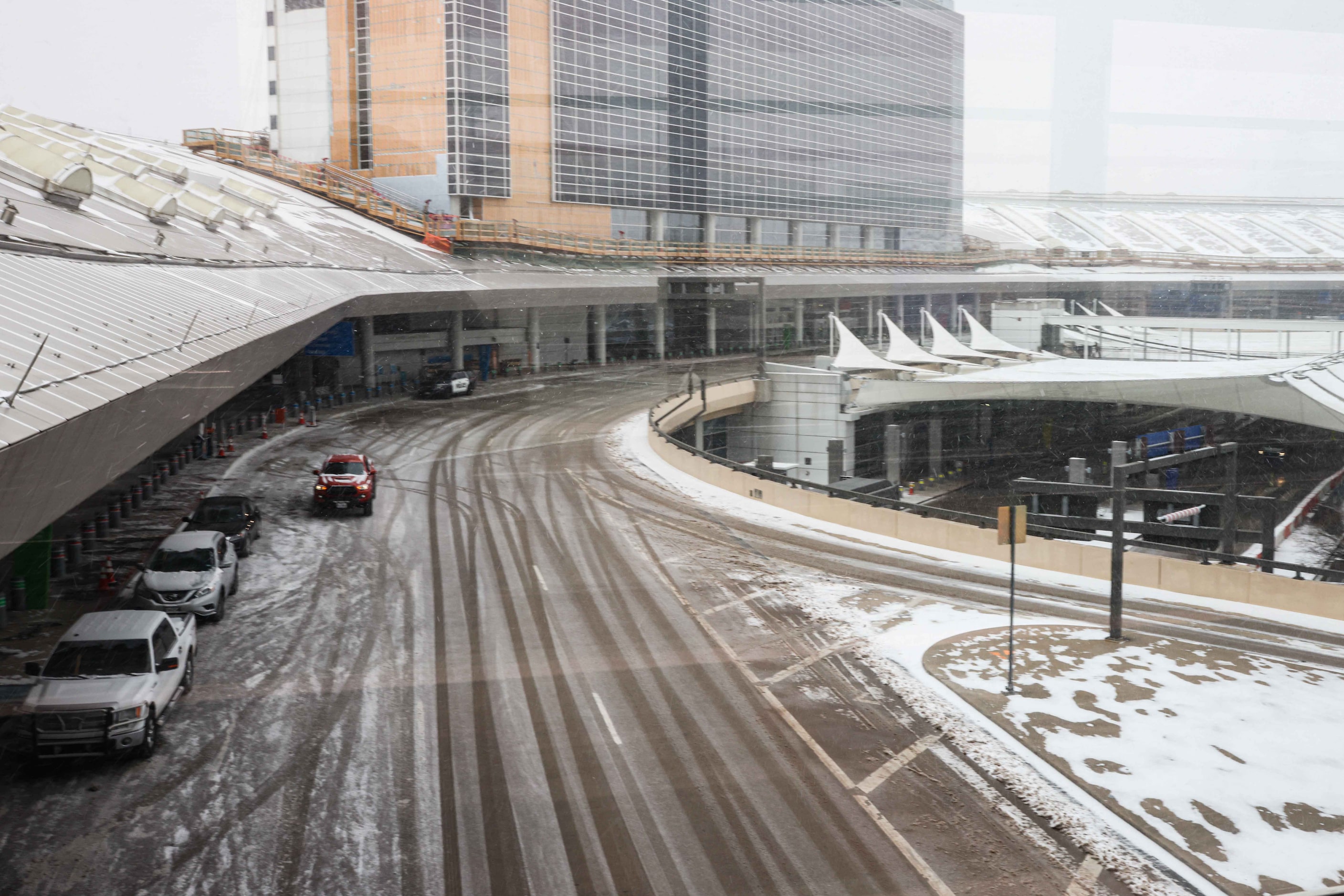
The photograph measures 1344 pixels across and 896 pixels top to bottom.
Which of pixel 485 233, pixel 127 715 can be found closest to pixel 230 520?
pixel 127 715

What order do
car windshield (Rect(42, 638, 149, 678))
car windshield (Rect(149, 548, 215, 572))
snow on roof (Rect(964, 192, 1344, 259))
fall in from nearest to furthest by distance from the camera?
1. car windshield (Rect(42, 638, 149, 678))
2. car windshield (Rect(149, 548, 215, 572))
3. snow on roof (Rect(964, 192, 1344, 259))

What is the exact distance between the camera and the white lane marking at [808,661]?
12.0 metres

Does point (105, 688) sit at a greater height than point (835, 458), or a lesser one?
greater

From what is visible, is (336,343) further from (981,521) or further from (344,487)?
(981,521)

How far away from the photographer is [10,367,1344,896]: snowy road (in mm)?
7652

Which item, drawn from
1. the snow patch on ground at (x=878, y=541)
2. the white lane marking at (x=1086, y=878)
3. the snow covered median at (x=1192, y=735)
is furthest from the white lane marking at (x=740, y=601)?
the white lane marking at (x=1086, y=878)

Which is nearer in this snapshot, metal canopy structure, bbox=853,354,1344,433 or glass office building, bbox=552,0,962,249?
metal canopy structure, bbox=853,354,1344,433

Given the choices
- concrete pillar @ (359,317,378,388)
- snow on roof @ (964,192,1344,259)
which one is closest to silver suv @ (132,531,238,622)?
concrete pillar @ (359,317,378,388)

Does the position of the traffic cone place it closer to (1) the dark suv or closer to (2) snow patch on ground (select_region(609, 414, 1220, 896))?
(1) the dark suv

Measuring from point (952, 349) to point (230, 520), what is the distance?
1238 inches

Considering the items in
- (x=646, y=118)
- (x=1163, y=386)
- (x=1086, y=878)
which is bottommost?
(x=1086, y=878)

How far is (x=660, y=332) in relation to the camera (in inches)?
1938

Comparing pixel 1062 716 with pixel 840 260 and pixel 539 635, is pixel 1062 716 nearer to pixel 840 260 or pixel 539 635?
pixel 539 635

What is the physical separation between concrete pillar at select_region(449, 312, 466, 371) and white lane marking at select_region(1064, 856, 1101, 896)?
35340mm
